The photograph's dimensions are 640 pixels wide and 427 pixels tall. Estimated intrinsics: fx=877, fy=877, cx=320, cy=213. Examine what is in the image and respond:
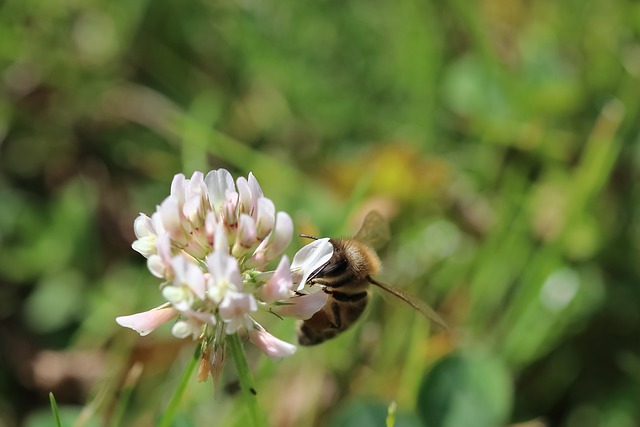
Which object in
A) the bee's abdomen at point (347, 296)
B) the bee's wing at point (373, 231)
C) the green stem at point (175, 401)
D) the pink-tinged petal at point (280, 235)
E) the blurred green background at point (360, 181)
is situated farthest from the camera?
the blurred green background at point (360, 181)

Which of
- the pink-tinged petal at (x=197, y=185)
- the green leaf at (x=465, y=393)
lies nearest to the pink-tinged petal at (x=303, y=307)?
the pink-tinged petal at (x=197, y=185)

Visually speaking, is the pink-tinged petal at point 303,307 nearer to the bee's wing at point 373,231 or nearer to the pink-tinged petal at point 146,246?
the pink-tinged petal at point 146,246

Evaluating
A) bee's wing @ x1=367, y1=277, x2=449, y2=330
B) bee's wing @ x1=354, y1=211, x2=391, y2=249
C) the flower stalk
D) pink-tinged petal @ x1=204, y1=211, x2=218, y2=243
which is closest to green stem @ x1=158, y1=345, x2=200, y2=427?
the flower stalk

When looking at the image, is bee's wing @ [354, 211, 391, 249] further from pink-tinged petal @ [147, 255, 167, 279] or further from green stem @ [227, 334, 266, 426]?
pink-tinged petal @ [147, 255, 167, 279]

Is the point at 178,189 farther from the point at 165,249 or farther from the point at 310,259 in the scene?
the point at 310,259

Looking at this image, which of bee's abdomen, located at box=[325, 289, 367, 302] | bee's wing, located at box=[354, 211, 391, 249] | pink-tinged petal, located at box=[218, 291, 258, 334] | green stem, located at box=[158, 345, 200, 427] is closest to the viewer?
pink-tinged petal, located at box=[218, 291, 258, 334]

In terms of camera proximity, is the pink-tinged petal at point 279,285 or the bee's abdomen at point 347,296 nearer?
the pink-tinged petal at point 279,285

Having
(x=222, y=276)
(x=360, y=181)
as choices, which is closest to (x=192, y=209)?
(x=222, y=276)
